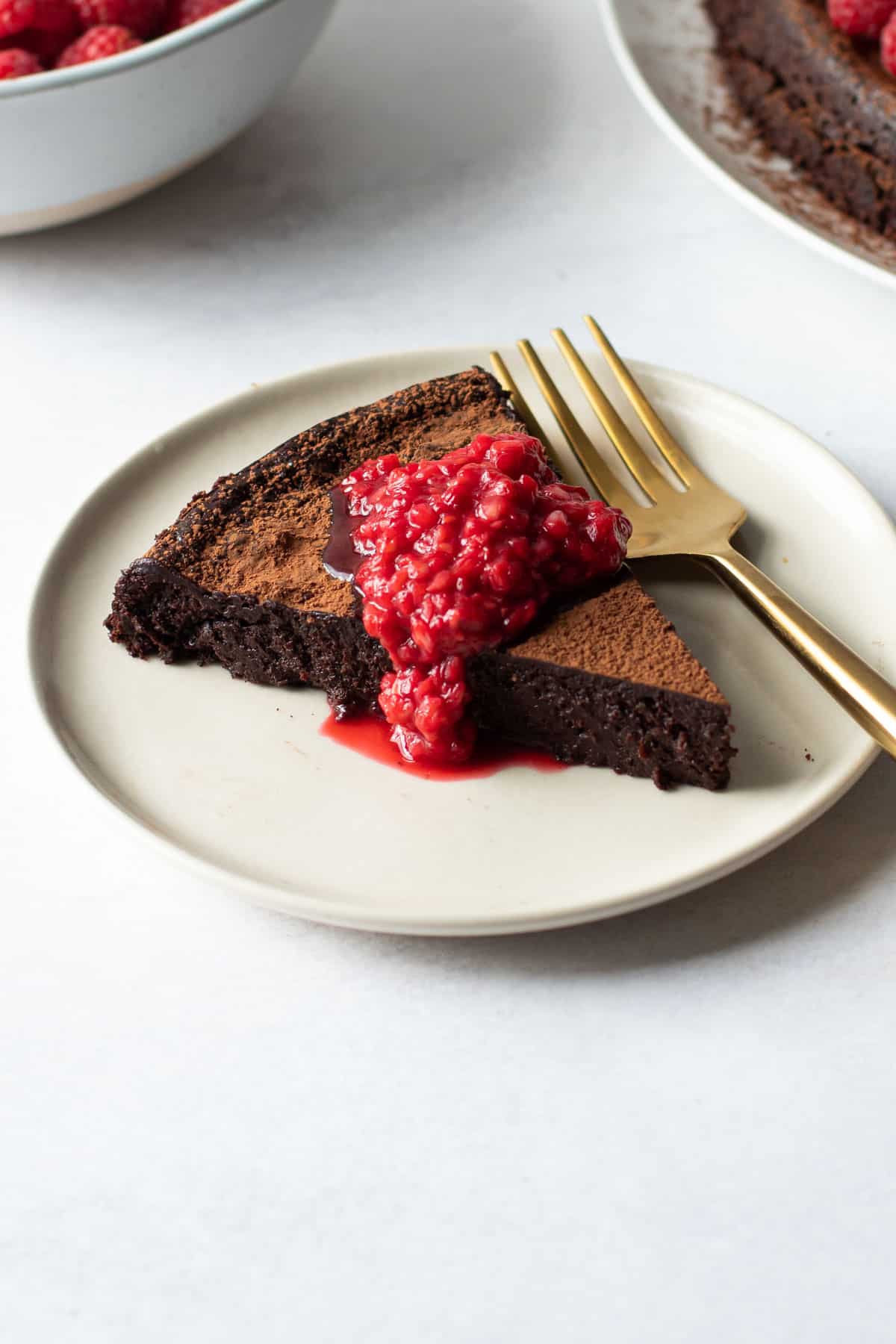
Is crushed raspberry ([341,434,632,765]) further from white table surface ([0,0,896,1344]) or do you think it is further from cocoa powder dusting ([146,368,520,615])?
white table surface ([0,0,896,1344])

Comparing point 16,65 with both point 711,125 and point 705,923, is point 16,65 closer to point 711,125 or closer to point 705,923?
point 711,125

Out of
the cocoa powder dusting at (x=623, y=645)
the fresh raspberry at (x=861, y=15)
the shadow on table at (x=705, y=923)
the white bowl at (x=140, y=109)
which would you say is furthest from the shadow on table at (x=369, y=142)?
the shadow on table at (x=705, y=923)

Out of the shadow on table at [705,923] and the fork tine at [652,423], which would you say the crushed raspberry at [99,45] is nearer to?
the fork tine at [652,423]

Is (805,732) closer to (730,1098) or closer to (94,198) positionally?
(730,1098)

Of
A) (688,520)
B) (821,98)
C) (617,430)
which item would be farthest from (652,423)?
(821,98)

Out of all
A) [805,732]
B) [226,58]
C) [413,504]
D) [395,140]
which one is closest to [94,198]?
[226,58]

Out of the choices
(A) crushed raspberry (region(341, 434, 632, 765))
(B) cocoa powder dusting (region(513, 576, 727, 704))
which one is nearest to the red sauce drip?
(A) crushed raspberry (region(341, 434, 632, 765))
